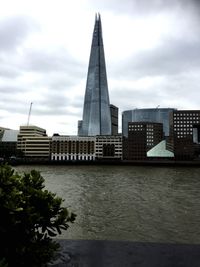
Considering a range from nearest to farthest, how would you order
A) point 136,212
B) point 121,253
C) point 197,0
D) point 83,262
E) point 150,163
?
point 197,0 < point 83,262 < point 121,253 < point 136,212 < point 150,163

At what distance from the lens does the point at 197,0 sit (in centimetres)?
456

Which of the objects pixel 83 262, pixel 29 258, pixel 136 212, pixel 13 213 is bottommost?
pixel 136 212

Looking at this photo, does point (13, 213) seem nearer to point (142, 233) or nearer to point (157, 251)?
point (157, 251)

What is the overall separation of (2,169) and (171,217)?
19.3 metres

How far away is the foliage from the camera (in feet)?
15.5

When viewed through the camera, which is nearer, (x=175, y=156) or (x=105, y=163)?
(x=105, y=163)

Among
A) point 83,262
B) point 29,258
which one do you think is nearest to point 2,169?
point 29,258

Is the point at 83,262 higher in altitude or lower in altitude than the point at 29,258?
lower

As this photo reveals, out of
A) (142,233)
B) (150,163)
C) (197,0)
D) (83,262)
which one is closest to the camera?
(197,0)

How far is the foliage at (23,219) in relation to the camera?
4.73 meters

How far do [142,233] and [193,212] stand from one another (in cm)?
908

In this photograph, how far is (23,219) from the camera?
497 centimetres

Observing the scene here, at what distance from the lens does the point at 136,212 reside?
24234mm

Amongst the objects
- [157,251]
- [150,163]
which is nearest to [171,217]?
[157,251]
